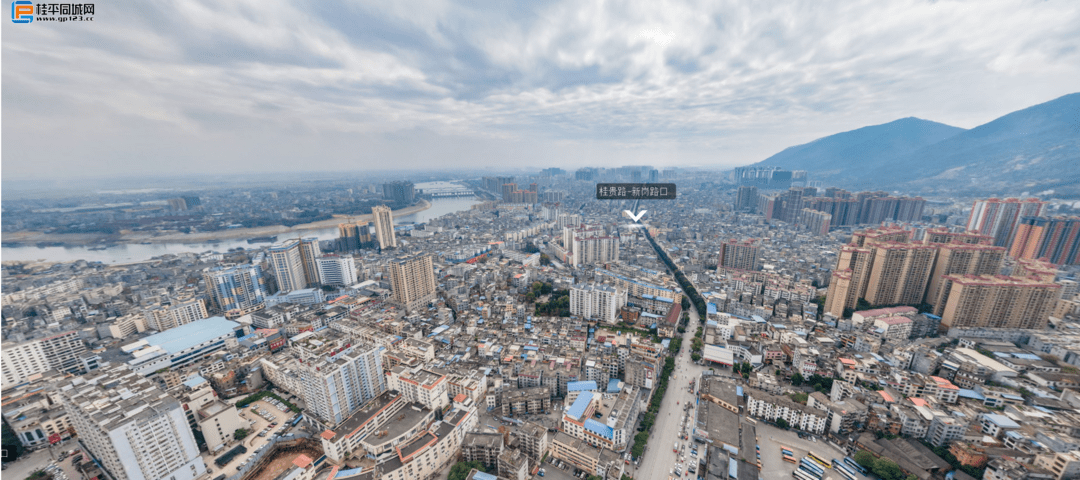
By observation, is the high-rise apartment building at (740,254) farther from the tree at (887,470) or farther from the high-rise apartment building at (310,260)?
the high-rise apartment building at (310,260)

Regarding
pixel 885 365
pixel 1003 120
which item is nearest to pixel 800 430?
pixel 885 365

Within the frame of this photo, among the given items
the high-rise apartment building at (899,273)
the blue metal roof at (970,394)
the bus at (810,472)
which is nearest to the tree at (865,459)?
the bus at (810,472)

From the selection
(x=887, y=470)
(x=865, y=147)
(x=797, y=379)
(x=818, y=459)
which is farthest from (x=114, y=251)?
(x=865, y=147)

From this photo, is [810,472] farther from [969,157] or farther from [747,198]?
[969,157]

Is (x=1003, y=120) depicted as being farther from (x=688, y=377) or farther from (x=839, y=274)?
(x=688, y=377)

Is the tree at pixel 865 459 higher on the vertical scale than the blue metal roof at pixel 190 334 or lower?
lower

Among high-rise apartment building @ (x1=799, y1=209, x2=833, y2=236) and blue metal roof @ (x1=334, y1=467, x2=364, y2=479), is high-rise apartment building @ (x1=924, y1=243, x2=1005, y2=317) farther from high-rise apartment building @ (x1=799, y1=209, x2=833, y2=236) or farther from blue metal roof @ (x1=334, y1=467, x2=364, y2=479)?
blue metal roof @ (x1=334, y1=467, x2=364, y2=479)
